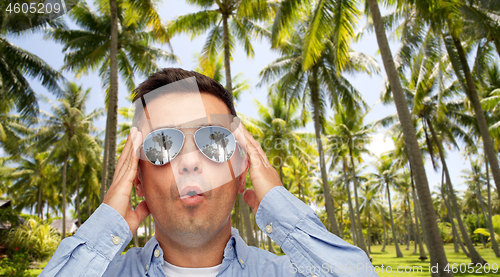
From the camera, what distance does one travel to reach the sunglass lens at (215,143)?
46.1 inches

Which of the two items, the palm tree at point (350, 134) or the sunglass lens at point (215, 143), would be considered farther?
the palm tree at point (350, 134)

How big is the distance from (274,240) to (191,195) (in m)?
0.36

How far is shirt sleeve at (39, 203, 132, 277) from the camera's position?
1.07 metres

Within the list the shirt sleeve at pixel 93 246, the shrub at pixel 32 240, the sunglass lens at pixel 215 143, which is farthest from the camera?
the shrub at pixel 32 240

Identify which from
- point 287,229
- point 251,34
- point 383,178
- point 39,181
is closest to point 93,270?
point 287,229

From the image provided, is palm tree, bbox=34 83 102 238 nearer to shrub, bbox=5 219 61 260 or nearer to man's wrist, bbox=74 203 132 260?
shrub, bbox=5 219 61 260

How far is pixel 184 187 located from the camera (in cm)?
109

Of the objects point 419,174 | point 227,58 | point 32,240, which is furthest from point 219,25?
point 32,240

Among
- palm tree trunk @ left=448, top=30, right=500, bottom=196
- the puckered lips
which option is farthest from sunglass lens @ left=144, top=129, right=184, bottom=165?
palm tree trunk @ left=448, top=30, right=500, bottom=196

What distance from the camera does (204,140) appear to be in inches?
46.8

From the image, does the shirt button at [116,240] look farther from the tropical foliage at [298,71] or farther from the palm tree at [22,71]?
the palm tree at [22,71]

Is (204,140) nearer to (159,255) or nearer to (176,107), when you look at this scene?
(176,107)

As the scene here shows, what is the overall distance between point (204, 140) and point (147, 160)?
0.76 feet

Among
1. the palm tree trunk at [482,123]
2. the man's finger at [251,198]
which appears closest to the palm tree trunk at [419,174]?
the palm tree trunk at [482,123]
